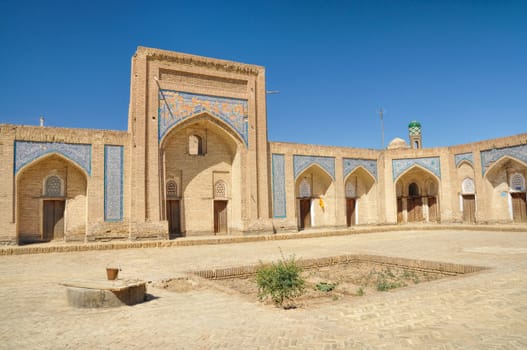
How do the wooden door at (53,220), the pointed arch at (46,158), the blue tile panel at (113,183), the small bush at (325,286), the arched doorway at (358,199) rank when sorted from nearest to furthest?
the small bush at (325,286)
the pointed arch at (46,158)
the wooden door at (53,220)
the blue tile panel at (113,183)
the arched doorway at (358,199)

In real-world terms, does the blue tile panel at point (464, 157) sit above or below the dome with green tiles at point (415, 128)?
below

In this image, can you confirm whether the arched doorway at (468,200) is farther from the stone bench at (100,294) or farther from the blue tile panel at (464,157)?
the stone bench at (100,294)

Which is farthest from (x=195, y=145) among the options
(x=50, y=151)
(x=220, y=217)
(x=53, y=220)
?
(x=53, y=220)

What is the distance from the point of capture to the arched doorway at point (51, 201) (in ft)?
43.1

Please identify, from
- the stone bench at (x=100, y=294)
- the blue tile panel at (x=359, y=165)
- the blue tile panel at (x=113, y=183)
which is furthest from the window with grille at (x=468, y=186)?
the stone bench at (x=100, y=294)

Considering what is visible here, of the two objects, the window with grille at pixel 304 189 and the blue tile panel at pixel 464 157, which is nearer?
the window with grille at pixel 304 189

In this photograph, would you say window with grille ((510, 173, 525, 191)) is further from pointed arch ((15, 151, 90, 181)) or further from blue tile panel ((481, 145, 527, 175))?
pointed arch ((15, 151, 90, 181))

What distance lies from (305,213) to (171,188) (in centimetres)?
668

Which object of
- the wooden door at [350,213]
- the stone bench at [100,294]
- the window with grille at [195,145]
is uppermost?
the window with grille at [195,145]

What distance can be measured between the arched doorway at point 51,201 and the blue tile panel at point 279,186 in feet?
23.5

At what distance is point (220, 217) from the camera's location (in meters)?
16.5

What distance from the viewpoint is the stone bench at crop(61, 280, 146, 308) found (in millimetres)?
4859

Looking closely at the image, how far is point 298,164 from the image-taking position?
59.5 ft

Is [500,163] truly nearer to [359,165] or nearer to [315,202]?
[359,165]
